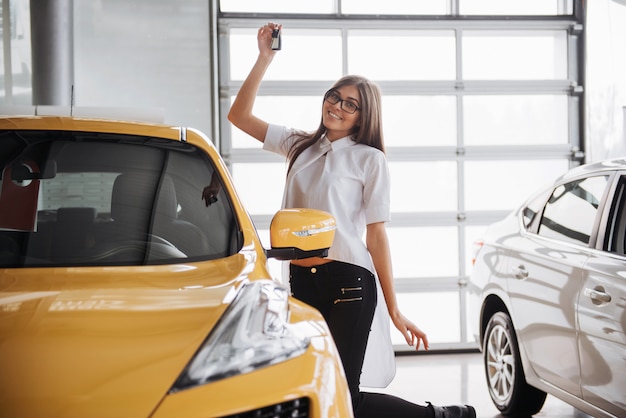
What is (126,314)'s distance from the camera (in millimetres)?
1891

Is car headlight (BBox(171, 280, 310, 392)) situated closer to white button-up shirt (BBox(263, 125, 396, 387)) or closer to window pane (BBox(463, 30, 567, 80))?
white button-up shirt (BBox(263, 125, 396, 387))

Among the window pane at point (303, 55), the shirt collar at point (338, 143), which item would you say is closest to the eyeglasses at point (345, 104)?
the shirt collar at point (338, 143)

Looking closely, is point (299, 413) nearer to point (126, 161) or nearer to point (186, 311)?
point (186, 311)

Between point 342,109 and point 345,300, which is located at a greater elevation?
point 342,109

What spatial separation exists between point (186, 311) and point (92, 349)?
10.2 inches

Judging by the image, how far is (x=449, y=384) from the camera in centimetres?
658

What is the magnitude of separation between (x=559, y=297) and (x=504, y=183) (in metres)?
4.09

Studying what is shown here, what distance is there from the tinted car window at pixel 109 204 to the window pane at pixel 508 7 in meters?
5.99

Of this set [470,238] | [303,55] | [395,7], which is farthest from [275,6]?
[470,238]

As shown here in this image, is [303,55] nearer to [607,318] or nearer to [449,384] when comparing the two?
[449,384]

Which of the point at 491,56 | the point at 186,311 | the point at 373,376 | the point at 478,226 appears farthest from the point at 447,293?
the point at 186,311

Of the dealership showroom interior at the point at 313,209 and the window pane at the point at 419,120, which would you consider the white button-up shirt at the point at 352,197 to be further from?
the window pane at the point at 419,120

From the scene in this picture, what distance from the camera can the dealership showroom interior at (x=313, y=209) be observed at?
71.9 inches

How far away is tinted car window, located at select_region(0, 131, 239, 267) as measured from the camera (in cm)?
247
